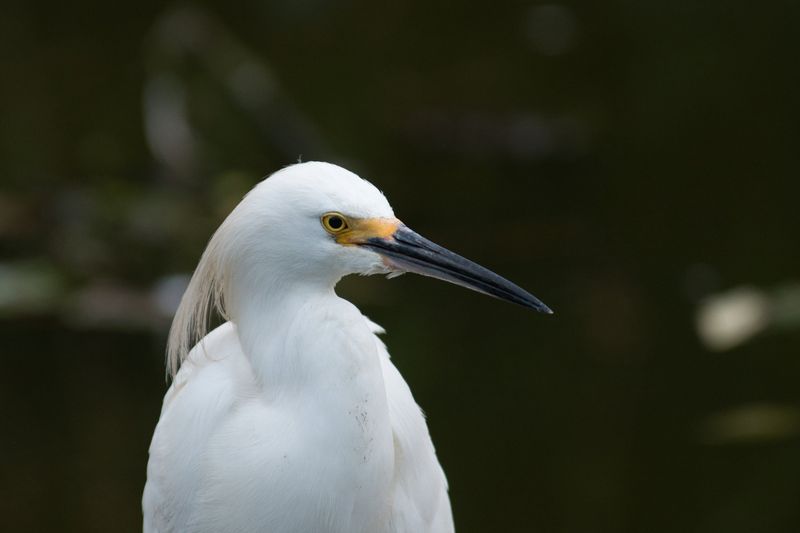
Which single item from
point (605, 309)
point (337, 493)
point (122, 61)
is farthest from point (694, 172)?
point (337, 493)

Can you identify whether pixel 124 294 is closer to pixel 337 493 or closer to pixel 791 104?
pixel 337 493

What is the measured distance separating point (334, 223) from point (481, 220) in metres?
3.73

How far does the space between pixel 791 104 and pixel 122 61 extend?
168 inches

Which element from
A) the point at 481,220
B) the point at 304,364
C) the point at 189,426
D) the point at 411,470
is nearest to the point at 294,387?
the point at 304,364

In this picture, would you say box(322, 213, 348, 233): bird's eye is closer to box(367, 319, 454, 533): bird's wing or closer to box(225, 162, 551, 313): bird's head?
box(225, 162, 551, 313): bird's head

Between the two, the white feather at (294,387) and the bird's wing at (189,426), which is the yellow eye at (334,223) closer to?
the white feather at (294,387)

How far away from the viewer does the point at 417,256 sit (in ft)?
9.02

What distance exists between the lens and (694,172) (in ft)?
22.8

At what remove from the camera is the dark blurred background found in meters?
5.01

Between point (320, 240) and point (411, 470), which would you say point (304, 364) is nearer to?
point (320, 240)

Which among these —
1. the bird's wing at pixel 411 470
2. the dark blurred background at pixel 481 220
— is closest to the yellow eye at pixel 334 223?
the bird's wing at pixel 411 470

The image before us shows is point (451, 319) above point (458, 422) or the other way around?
above

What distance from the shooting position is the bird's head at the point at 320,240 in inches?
105

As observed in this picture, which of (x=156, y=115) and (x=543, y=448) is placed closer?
(x=543, y=448)
